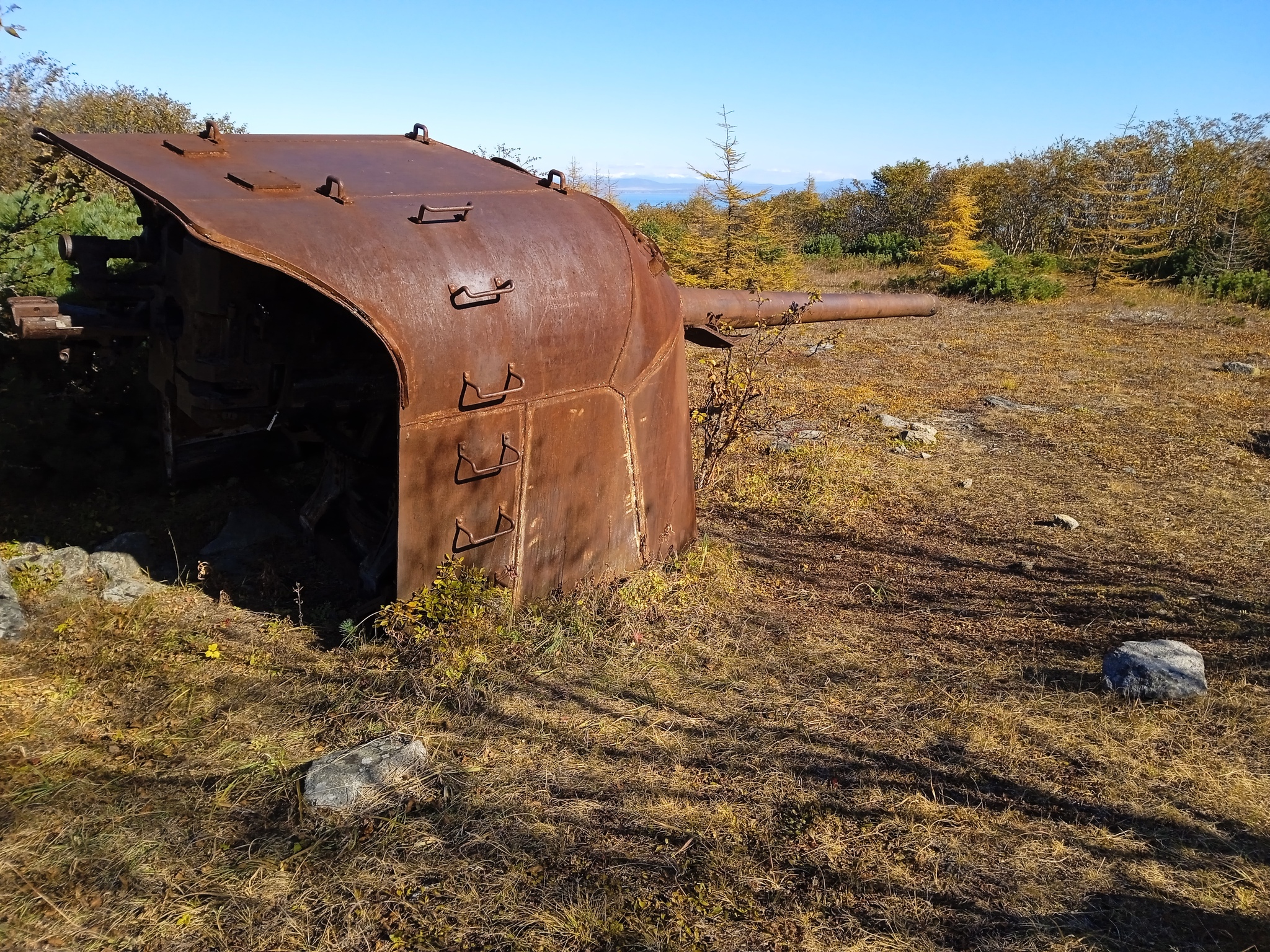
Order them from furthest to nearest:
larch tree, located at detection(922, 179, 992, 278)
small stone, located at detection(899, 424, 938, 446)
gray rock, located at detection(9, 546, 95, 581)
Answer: larch tree, located at detection(922, 179, 992, 278)
small stone, located at detection(899, 424, 938, 446)
gray rock, located at detection(9, 546, 95, 581)

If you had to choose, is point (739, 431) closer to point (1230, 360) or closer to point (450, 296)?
point (450, 296)

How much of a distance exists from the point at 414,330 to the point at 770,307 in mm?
3161

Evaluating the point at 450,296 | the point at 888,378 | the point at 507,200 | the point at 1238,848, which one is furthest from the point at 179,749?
the point at 888,378

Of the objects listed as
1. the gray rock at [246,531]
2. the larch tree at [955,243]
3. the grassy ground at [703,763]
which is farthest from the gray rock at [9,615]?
the larch tree at [955,243]

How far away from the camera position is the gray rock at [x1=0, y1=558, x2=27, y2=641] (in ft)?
11.7

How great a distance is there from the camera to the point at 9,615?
3598mm

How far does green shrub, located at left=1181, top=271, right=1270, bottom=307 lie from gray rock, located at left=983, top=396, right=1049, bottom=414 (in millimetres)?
9562

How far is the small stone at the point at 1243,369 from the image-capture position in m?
10.6

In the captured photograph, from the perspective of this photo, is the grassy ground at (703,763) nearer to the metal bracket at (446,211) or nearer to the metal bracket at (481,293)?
the metal bracket at (481,293)

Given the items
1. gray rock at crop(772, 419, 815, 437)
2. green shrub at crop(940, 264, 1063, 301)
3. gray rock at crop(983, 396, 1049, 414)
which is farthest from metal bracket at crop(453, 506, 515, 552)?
green shrub at crop(940, 264, 1063, 301)

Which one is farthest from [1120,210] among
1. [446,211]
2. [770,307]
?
[446,211]

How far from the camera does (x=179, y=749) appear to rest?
3023 mm

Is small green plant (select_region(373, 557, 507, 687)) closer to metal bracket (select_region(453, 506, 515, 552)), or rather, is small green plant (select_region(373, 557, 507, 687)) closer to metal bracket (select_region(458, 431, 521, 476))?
metal bracket (select_region(453, 506, 515, 552))

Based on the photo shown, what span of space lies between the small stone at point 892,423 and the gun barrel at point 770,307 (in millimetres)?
1143
